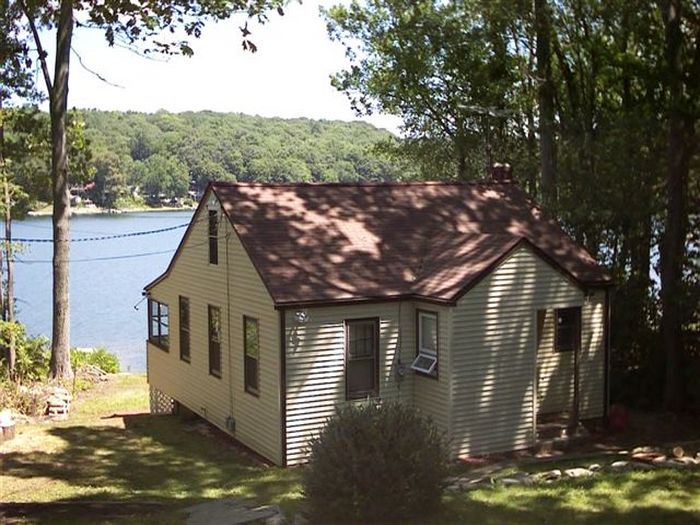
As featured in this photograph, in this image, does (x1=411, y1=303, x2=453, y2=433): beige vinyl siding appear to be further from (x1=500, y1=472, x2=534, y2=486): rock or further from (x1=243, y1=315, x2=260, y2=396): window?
(x1=243, y1=315, x2=260, y2=396): window

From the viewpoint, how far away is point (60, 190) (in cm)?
2525

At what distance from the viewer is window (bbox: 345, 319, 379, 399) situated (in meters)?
14.7

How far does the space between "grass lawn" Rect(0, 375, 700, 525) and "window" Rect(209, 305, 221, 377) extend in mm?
1415

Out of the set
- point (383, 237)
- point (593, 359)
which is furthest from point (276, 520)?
point (593, 359)

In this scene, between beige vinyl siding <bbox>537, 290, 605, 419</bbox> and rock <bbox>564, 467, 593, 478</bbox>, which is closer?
rock <bbox>564, 467, 593, 478</bbox>

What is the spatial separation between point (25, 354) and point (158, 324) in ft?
30.8

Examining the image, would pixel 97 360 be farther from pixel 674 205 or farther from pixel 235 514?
pixel 235 514

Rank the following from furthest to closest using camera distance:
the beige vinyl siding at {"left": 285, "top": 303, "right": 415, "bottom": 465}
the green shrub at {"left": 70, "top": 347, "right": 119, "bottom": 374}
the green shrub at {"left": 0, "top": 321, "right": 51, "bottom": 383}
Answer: the green shrub at {"left": 70, "top": 347, "right": 119, "bottom": 374}
the green shrub at {"left": 0, "top": 321, "right": 51, "bottom": 383}
the beige vinyl siding at {"left": 285, "top": 303, "right": 415, "bottom": 465}

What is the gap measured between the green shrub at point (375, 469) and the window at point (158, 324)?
11821 millimetres

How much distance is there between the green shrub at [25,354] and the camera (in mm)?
25661

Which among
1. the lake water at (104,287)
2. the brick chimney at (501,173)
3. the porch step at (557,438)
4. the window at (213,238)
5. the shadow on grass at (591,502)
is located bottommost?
the lake water at (104,287)

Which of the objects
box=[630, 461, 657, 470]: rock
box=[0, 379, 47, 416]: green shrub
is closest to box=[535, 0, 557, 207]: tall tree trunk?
box=[630, 461, 657, 470]: rock

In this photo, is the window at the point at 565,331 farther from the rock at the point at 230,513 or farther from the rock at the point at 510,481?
the rock at the point at 230,513

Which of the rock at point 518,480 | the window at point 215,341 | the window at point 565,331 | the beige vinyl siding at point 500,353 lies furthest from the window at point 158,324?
the rock at point 518,480
